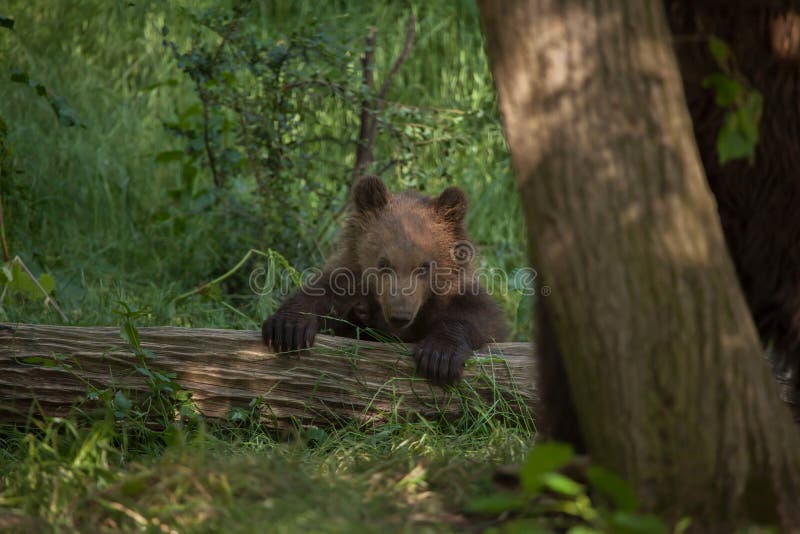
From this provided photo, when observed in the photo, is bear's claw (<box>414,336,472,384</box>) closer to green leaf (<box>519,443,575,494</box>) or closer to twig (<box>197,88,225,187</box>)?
green leaf (<box>519,443,575,494</box>)

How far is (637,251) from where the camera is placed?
2.28 meters

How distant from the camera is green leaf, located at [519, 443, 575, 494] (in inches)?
89.3

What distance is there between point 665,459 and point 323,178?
561 cm

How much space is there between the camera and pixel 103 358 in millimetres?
4105

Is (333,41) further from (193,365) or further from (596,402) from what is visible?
(596,402)

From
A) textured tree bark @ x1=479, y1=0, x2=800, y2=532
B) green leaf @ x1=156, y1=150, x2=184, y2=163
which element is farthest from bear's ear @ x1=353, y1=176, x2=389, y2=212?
textured tree bark @ x1=479, y1=0, x2=800, y2=532

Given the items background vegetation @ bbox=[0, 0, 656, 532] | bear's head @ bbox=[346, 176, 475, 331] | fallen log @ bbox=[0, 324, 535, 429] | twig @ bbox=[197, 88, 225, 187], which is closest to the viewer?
background vegetation @ bbox=[0, 0, 656, 532]

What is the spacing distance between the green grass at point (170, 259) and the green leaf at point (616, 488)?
0.48 m

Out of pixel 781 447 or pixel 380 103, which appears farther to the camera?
pixel 380 103

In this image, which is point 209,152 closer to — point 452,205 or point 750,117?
point 452,205

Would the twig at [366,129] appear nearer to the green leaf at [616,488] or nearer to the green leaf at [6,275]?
the green leaf at [6,275]

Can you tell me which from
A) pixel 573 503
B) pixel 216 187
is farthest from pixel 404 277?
pixel 573 503

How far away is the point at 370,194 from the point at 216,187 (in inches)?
75.2

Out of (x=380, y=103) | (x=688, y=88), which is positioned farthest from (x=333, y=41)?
(x=688, y=88)
